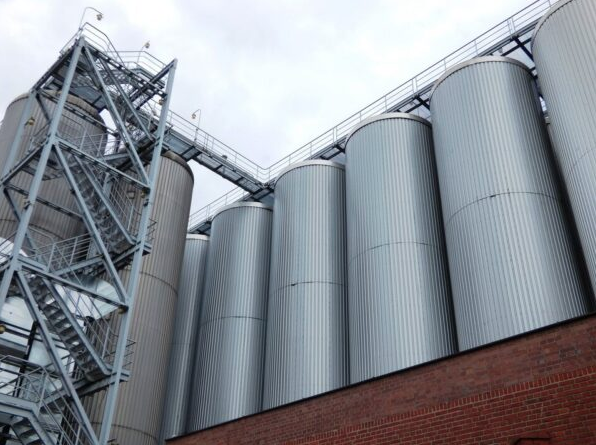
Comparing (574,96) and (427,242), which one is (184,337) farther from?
(574,96)

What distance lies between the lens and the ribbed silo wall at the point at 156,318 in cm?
2331

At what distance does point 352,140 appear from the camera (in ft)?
84.8

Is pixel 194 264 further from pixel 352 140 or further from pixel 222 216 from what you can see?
pixel 352 140

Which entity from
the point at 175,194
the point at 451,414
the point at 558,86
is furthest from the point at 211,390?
the point at 558,86

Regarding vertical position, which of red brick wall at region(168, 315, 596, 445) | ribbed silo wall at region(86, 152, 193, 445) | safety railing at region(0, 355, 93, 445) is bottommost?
red brick wall at region(168, 315, 596, 445)

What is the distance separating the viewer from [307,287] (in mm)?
24547

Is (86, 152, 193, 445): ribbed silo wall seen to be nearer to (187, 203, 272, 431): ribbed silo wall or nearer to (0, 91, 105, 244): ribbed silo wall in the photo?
(187, 203, 272, 431): ribbed silo wall

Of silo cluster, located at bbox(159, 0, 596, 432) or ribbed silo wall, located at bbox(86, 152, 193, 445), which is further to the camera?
ribbed silo wall, located at bbox(86, 152, 193, 445)

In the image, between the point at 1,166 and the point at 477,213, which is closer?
the point at 477,213

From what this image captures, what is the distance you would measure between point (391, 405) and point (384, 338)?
5711 mm

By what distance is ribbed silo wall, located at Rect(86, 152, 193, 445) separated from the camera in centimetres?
2331

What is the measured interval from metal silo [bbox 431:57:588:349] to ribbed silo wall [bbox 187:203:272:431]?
992cm

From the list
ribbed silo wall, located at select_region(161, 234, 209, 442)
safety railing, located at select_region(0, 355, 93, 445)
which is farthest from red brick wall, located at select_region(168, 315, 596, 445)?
ribbed silo wall, located at select_region(161, 234, 209, 442)

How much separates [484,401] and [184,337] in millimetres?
18657
